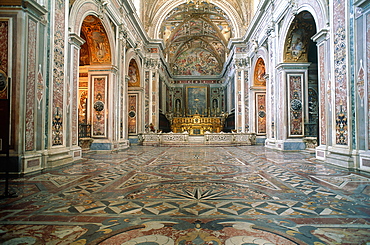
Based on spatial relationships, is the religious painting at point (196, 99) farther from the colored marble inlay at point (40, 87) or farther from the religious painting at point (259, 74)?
the colored marble inlay at point (40, 87)

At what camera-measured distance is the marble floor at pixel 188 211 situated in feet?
7.09

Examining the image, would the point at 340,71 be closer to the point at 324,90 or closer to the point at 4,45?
the point at 324,90

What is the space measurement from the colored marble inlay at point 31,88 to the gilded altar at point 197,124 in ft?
72.8

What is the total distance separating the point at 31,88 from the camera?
222 inches

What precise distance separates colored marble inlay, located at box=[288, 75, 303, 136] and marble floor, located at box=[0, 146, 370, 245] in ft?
21.6

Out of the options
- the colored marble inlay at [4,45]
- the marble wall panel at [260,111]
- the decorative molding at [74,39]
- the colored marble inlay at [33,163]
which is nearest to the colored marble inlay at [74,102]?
the decorative molding at [74,39]

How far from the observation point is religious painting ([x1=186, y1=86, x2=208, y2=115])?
31000mm

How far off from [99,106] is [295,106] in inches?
375

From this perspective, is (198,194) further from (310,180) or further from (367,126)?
(367,126)

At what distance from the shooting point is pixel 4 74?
527 cm

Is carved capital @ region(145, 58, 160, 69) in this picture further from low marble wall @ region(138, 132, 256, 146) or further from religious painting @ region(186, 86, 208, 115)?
religious painting @ region(186, 86, 208, 115)

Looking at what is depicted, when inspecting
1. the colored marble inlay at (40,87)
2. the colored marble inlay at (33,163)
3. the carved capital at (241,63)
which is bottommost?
the colored marble inlay at (33,163)

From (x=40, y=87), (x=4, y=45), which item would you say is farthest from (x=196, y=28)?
(x=4, y=45)

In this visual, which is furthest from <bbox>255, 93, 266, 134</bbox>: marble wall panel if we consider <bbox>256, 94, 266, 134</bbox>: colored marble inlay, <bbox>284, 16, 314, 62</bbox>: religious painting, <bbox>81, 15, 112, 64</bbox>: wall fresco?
<bbox>81, 15, 112, 64</bbox>: wall fresco
